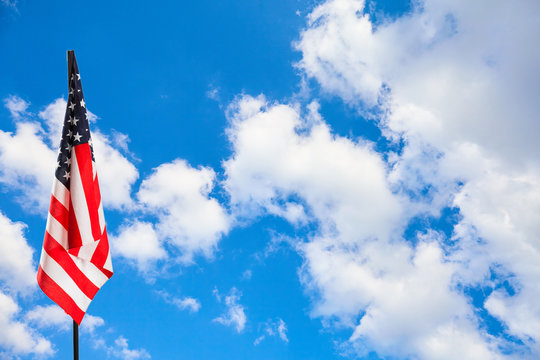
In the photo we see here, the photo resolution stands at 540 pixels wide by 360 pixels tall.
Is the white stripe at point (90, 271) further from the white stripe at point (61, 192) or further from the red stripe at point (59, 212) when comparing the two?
the white stripe at point (61, 192)

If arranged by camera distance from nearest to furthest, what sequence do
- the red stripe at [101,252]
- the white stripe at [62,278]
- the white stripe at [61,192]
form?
the white stripe at [62,278]
the white stripe at [61,192]
the red stripe at [101,252]

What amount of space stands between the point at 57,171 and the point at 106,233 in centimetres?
233

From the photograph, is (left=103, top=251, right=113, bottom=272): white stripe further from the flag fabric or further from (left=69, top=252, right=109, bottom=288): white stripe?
(left=69, top=252, right=109, bottom=288): white stripe

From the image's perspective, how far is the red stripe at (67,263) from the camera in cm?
1085

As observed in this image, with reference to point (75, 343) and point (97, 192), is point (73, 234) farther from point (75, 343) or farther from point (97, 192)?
point (75, 343)

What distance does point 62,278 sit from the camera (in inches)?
424

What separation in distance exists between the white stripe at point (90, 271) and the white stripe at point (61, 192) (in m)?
1.62

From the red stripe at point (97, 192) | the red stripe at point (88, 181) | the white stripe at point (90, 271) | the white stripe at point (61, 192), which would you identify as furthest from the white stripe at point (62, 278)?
the red stripe at point (97, 192)

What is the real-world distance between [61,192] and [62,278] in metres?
2.46

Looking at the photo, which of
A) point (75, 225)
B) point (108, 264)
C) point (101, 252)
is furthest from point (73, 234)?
point (108, 264)

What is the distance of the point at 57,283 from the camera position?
1071 cm

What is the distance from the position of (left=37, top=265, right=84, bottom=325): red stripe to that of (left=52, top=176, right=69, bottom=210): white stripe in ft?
6.41

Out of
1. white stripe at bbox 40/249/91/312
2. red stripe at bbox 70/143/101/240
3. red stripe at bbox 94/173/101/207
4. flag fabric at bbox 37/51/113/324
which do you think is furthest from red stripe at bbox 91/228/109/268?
red stripe at bbox 94/173/101/207

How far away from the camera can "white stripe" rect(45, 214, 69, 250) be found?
35.9 feet
